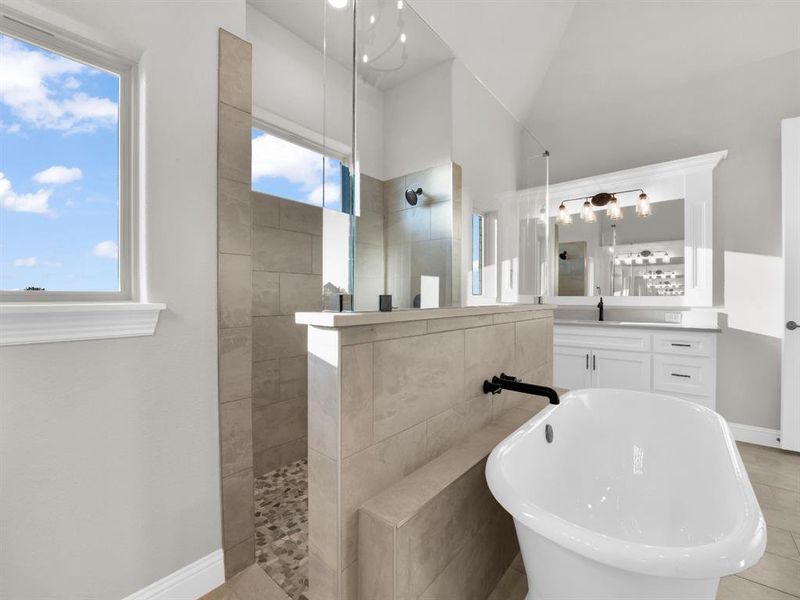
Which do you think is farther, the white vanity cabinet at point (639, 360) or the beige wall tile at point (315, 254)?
the white vanity cabinet at point (639, 360)

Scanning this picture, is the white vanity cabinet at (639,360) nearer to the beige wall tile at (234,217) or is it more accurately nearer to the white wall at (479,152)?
the white wall at (479,152)

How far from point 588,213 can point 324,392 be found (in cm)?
336

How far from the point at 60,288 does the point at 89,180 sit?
38 cm

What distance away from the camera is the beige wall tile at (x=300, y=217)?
94.6 inches

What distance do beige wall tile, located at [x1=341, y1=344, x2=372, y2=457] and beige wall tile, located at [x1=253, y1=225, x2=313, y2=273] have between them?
152 cm

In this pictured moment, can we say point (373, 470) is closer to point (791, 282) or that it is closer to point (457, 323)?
point (457, 323)

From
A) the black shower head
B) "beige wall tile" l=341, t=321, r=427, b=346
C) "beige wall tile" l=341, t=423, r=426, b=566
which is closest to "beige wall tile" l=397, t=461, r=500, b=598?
"beige wall tile" l=341, t=423, r=426, b=566

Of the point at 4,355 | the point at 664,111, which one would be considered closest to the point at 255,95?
the point at 4,355

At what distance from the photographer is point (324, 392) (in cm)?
101

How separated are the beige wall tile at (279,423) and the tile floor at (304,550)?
0.21 metres

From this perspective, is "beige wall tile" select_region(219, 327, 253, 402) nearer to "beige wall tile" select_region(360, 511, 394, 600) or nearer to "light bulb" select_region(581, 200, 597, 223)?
"beige wall tile" select_region(360, 511, 394, 600)

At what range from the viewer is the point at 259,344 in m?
2.31

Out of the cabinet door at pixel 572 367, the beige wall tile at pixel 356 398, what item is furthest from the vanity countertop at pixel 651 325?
the beige wall tile at pixel 356 398

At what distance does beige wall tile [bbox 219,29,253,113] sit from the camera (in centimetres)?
141
